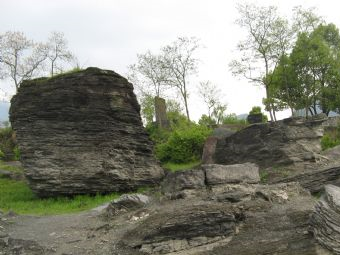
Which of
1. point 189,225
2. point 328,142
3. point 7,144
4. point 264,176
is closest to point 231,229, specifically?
point 189,225

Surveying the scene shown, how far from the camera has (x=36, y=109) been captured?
2347 cm

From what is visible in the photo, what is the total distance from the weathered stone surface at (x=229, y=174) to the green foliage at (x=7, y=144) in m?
26.1

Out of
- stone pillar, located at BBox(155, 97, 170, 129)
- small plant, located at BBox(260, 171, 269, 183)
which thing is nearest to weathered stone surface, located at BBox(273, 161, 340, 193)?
small plant, located at BBox(260, 171, 269, 183)

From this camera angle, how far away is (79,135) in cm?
2330

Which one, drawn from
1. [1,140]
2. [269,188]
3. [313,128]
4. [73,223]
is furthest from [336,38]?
[73,223]

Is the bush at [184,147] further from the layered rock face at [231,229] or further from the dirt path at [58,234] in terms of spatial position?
the layered rock face at [231,229]

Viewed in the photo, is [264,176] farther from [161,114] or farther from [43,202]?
[161,114]

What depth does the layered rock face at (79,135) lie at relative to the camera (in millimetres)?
22672

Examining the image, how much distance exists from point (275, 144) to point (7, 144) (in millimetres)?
28026

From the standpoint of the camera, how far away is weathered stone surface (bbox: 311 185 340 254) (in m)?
11.1

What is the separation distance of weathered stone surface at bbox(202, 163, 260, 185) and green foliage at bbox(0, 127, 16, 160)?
2611 cm

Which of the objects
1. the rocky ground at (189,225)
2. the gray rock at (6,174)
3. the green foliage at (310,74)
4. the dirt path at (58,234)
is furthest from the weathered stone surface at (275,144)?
the green foliage at (310,74)

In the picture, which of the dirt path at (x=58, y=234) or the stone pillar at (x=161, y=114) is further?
the stone pillar at (x=161, y=114)

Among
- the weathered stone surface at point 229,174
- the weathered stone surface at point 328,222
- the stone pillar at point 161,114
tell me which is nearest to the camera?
the weathered stone surface at point 328,222
